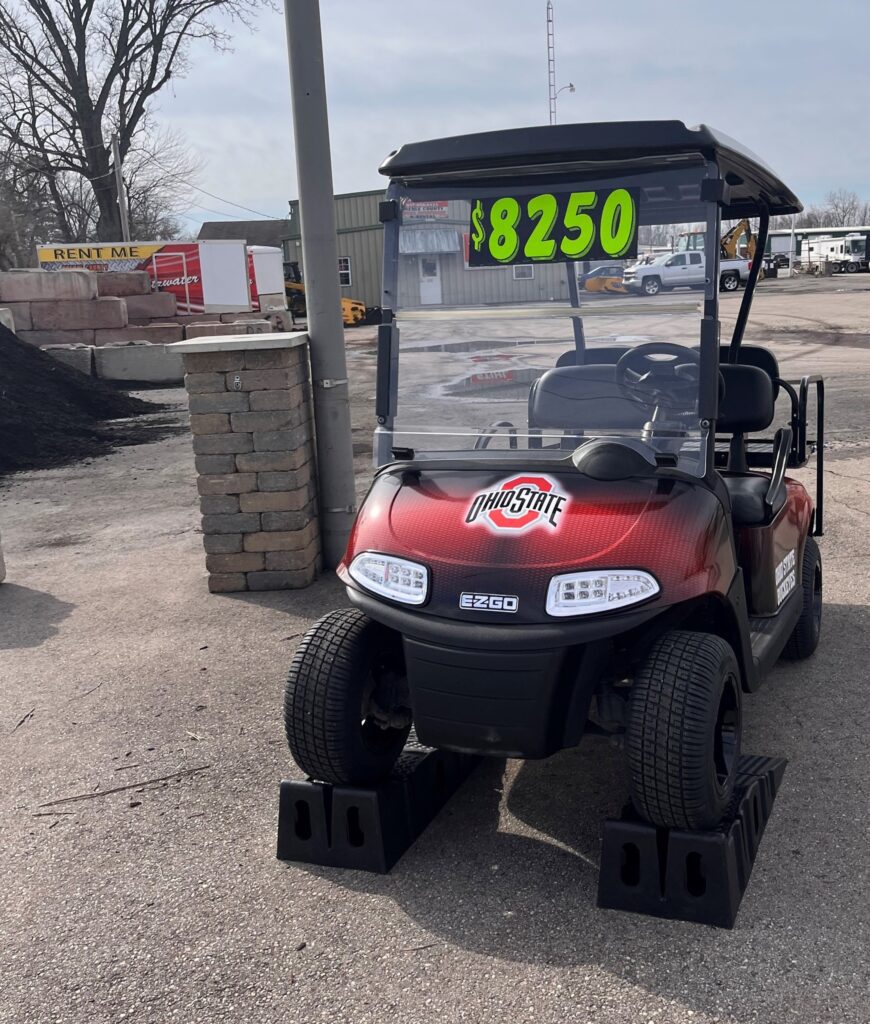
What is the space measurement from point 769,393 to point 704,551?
3.82ft

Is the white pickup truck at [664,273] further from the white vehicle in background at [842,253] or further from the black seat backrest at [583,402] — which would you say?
the white vehicle in background at [842,253]

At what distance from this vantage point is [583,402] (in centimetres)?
360

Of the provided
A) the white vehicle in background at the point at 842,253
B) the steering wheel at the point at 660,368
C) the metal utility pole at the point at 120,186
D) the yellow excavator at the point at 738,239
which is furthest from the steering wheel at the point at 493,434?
the white vehicle in background at the point at 842,253

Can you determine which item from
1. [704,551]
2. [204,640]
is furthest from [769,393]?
[204,640]

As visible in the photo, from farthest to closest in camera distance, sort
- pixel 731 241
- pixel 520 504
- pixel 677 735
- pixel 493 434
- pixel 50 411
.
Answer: pixel 50 411
pixel 731 241
pixel 493 434
pixel 520 504
pixel 677 735

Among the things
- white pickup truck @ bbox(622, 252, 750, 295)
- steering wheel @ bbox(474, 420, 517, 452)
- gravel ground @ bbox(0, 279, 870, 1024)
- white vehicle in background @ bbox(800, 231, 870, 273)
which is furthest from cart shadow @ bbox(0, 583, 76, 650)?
white vehicle in background @ bbox(800, 231, 870, 273)

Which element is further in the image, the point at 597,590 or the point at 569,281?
the point at 569,281

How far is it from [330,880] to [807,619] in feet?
8.30

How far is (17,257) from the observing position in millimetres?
42906

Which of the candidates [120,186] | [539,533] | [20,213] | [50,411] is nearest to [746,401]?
[539,533]

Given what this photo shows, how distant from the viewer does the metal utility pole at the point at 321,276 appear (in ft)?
20.0

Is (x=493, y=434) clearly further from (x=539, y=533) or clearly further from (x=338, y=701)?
(x=338, y=701)

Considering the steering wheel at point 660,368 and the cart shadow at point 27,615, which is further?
the cart shadow at point 27,615

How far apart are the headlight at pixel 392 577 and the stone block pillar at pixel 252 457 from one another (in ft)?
9.58
